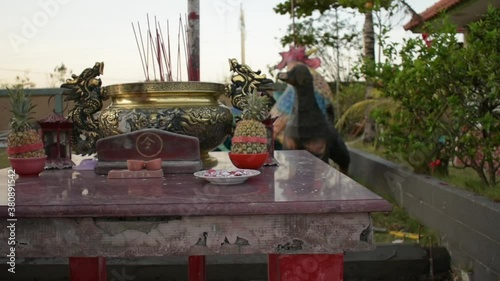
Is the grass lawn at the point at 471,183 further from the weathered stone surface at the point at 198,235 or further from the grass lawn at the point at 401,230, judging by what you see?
the weathered stone surface at the point at 198,235

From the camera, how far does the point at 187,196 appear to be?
1275 mm

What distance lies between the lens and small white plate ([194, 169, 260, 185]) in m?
1.44

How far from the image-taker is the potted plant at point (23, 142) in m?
1.67

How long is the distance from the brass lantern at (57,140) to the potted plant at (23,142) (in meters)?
0.19

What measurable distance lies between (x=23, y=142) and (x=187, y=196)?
0.69 m

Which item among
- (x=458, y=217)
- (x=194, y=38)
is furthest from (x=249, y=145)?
(x=458, y=217)

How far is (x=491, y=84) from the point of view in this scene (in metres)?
2.89

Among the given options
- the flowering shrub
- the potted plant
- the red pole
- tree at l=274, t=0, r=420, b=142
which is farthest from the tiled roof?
the potted plant

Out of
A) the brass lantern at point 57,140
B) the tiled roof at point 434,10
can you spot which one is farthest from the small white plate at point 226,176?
the tiled roof at point 434,10

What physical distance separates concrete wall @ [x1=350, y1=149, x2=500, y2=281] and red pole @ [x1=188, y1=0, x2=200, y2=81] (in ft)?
4.90

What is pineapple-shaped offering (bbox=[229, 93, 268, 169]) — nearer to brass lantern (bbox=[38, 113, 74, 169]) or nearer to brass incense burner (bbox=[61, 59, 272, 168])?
brass incense burner (bbox=[61, 59, 272, 168])

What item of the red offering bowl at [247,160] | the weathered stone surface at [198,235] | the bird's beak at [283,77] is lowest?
the weathered stone surface at [198,235]

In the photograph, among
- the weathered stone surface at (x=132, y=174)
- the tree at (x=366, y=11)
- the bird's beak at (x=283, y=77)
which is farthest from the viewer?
the tree at (x=366, y=11)

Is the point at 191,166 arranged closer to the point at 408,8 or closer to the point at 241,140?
the point at 241,140
